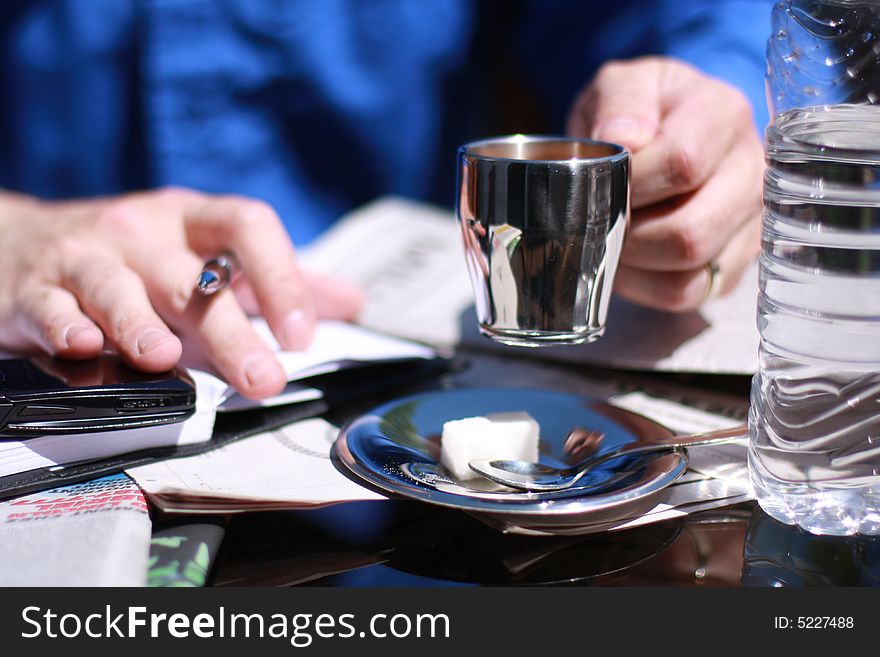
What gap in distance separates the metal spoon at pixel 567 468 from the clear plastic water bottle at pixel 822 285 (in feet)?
0.10

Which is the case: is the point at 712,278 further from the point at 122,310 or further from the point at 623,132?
the point at 122,310

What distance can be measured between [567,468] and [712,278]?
29 cm

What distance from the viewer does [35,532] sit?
1.67ft

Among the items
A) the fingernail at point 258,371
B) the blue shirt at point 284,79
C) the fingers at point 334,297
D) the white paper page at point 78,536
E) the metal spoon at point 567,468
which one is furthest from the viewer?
the blue shirt at point 284,79

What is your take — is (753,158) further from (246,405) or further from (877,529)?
(246,405)

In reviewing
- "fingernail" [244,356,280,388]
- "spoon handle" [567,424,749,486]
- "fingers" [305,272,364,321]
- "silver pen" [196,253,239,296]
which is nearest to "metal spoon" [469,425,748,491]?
"spoon handle" [567,424,749,486]

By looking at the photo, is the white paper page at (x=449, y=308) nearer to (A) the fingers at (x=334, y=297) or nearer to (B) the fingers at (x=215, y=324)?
(A) the fingers at (x=334, y=297)

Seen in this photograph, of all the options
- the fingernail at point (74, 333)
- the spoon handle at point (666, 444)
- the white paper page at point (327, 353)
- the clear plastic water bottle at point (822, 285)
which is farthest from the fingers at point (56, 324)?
the clear plastic water bottle at point (822, 285)

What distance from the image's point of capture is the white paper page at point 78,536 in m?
0.45

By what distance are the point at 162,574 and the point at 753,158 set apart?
61 centimetres

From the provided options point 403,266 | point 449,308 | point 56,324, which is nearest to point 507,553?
point 56,324

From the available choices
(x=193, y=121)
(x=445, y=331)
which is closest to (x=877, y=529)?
(x=445, y=331)

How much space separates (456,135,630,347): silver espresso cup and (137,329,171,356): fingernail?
0.23m

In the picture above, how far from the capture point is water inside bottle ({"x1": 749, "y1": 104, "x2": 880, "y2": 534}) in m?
0.51
